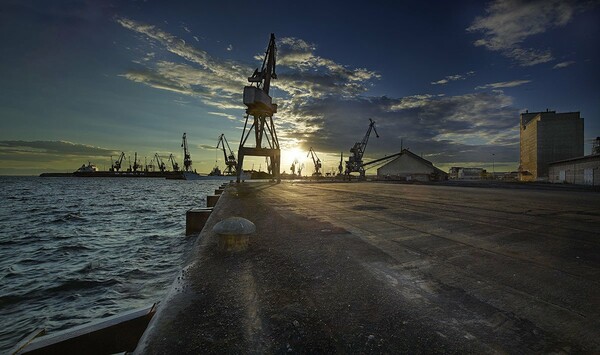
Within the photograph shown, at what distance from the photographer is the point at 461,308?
94.0 inches

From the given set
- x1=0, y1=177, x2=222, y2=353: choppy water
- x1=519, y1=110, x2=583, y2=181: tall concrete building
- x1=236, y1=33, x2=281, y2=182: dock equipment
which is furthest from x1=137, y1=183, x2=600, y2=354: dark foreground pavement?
x1=519, y1=110, x2=583, y2=181: tall concrete building

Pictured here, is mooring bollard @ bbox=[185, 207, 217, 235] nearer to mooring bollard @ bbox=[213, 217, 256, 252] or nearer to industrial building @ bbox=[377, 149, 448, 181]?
mooring bollard @ bbox=[213, 217, 256, 252]

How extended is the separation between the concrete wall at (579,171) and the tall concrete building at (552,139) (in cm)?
1924

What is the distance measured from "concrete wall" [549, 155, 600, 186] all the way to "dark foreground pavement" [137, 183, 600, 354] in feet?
140

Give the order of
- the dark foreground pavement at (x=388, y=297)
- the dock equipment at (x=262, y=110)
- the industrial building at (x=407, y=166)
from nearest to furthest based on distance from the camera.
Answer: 1. the dark foreground pavement at (x=388, y=297)
2. the dock equipment at (x=262, y=110)
3. the industrial building at (x=407, y=166)

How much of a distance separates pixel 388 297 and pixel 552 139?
277 feet

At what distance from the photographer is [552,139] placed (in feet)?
203

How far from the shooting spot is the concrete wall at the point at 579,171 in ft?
109

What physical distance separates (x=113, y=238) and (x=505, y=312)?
1439 centimetres

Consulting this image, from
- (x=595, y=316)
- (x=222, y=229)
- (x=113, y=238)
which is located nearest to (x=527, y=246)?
(x=595, y=316)

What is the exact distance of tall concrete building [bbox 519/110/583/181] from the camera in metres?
60.4

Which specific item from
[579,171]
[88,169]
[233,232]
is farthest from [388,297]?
[88,169]

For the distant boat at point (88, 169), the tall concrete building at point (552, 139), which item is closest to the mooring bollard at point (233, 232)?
the tall concrete building at point (552, 139)

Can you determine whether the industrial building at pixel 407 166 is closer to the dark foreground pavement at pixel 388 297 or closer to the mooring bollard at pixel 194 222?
the mooring bollard at pixel 194 222
